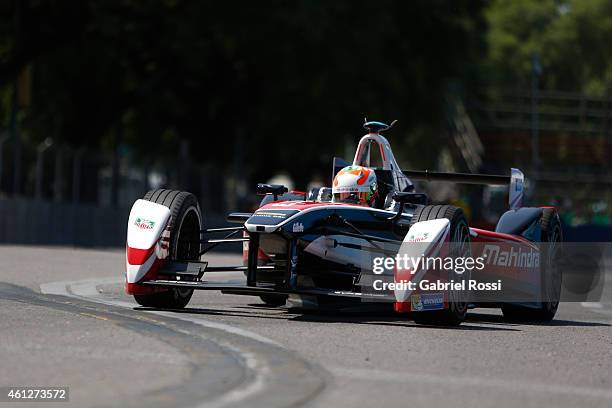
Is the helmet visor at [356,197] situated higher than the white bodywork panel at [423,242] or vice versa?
the helmet visor at [356,197]

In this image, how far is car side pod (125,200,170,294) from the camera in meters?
12.1

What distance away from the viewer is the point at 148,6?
1405 inches

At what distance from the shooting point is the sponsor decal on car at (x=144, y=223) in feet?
40.4

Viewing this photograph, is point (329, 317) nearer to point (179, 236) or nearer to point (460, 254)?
point (460, 254)

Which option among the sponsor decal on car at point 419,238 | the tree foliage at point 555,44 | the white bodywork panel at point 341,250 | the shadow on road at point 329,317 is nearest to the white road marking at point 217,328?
the shadow on road at point 329,317

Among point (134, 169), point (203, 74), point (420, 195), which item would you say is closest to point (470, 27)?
point (203, 74)

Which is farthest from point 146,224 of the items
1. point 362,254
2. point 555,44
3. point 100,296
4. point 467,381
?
point 555,44

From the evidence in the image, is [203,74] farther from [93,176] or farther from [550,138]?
[550,138]

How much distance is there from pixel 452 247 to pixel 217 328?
2467mm

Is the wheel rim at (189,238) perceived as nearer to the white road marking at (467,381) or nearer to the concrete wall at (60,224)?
the white road marking at (467,381)

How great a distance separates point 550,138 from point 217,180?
738 inches

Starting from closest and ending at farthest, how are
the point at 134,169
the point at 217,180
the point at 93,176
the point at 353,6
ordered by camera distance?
the point at 93,176 → the point at 134,169 → the point at 353,6 → the point at 217,180

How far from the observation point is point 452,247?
38.3 feet

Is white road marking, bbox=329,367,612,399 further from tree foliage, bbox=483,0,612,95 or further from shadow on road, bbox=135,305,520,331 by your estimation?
tree foliage, bbox=483,0,612,95
